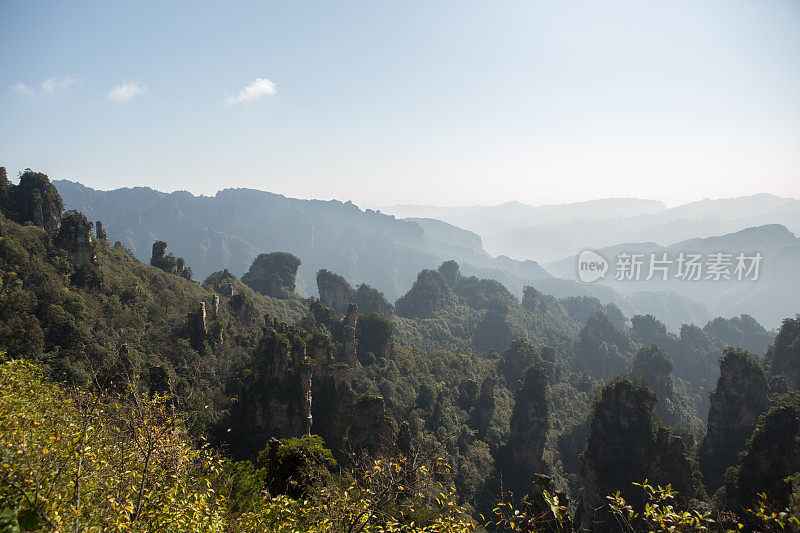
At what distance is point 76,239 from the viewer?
39938 millimetres

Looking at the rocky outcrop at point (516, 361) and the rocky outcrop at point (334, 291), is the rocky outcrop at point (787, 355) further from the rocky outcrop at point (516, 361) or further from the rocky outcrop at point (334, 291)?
the rocky outcrop at point (334, 291)

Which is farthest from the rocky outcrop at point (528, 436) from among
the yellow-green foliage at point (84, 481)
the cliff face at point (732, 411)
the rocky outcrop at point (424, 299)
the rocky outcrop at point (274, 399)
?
the rocky outcrop at point (424, 299)

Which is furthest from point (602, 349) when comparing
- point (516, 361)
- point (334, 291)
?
point (334, 291)

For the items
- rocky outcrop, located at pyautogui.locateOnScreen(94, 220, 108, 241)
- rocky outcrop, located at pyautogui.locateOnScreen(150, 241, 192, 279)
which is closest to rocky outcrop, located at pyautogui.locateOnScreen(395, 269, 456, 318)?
rocky outcrop, located at pyautogui.locateOnScreen(150, 241, 192, 279)

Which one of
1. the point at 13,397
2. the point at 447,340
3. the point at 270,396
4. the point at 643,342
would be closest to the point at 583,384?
the point at 447,340

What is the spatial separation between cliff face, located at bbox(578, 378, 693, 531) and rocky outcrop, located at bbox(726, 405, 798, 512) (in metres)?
3.43

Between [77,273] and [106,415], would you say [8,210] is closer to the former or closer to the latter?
[77,273]

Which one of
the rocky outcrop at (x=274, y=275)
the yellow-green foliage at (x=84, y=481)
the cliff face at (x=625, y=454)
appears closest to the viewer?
the yellow-green foliage at (x=84, y=481)

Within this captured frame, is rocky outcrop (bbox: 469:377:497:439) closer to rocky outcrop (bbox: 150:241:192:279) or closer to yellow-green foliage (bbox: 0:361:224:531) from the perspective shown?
yellow-green foliage (bbox: 0:361:224:531)

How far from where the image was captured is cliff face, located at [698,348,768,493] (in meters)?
37.2

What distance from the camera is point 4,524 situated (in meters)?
5.99

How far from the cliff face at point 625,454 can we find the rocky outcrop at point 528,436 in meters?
8.54

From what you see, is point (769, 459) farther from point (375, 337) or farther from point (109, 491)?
point (375, 337)

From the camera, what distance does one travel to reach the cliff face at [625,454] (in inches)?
1209
